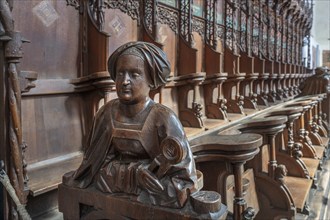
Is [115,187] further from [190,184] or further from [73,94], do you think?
[73,94]

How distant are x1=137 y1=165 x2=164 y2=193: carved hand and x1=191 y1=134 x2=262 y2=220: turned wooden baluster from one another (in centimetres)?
59

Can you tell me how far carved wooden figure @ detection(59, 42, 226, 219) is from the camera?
72cm

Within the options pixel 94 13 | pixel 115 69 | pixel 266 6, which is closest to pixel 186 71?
pixel 94 13

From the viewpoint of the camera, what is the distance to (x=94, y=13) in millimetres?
1769

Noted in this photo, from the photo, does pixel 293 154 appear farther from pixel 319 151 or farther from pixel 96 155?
pixel 96 155

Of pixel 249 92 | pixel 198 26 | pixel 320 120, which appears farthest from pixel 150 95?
pixel 320 120

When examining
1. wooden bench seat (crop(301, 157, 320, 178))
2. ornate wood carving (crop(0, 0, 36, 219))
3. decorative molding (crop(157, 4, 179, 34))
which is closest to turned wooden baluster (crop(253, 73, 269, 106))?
wooden bench seat (crop(301, 157, 320, 178))

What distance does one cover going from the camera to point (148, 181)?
75cm

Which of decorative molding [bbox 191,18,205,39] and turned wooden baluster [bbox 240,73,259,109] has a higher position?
decorative molding [bbox 191,18,205,39]

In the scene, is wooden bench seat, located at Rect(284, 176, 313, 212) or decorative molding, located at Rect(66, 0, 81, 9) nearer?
decorative molding, located at Rect(66, 0, 81, 9)

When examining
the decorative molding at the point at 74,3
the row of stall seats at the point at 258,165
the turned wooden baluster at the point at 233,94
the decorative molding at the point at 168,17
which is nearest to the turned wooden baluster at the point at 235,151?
the row of stall seats at the point at 258,165

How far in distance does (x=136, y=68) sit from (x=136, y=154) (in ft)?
0.69

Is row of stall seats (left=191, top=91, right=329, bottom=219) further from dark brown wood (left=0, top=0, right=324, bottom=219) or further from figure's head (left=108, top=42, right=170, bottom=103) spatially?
figure's head (left=108, top=42, right=170, bottom=103)

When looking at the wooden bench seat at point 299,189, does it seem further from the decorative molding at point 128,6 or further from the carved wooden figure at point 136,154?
the carved wooden figure at point 136,154
